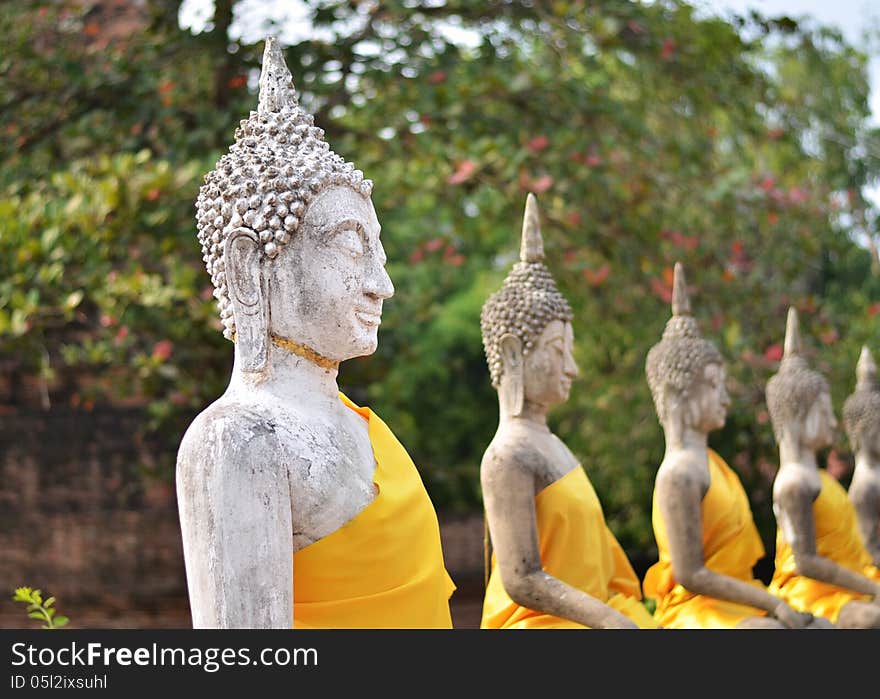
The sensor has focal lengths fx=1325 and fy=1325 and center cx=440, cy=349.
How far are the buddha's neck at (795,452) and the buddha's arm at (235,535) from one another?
4.60 m

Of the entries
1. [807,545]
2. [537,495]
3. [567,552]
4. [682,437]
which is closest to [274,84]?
[537,495]

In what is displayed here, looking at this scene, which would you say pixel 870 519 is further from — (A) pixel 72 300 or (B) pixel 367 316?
(B) pixel 367 316

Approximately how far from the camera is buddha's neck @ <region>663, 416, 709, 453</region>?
5.89 m

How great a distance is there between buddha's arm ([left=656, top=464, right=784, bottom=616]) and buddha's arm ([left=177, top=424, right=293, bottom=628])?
10.0 ft

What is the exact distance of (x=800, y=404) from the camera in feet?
23.1

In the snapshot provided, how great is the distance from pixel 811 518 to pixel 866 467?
1177mm

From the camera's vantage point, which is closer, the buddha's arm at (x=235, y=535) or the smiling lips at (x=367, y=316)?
the buddha's arm at (x=235, y=535)

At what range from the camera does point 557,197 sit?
8250 mm

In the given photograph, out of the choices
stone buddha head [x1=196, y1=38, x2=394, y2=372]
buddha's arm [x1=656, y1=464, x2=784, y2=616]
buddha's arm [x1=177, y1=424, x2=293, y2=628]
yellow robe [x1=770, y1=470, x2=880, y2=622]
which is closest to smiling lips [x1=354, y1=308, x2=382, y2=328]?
stone buddha head [x1=196, y1=38, x2=394, y2=372]

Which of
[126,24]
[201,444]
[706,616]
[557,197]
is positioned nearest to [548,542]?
[706,616]

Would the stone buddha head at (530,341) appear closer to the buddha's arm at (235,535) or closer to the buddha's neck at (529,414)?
the buddha's neck at (529,414)

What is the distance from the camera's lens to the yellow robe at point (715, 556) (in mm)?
5668

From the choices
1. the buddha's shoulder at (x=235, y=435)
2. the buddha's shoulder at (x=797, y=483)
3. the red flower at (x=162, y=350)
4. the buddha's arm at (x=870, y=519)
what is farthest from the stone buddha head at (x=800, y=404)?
the buddha's shoulder at (x=235, y=435)

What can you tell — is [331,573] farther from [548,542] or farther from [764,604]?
[764,604]
